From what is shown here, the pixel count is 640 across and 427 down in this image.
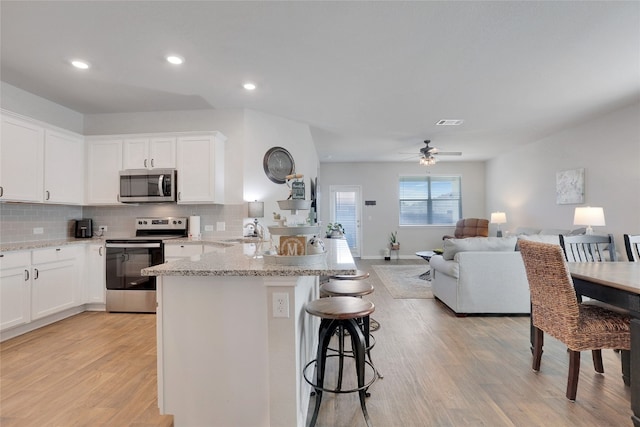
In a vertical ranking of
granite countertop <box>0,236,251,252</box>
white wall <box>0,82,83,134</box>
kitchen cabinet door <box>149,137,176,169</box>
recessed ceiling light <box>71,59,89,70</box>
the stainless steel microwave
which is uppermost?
recessed ceiling light <box>71,59,89,70</box>

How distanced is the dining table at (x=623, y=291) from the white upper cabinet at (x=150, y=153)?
4.21 metres

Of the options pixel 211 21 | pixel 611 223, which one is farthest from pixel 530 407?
pixel 611 223

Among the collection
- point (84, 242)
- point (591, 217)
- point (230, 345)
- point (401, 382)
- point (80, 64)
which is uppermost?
point (80, 64)

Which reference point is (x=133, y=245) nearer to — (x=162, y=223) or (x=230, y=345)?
(x=162, y=223)

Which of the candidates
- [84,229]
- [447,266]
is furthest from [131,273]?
[447,266]

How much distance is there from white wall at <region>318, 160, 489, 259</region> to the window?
0.16 meters

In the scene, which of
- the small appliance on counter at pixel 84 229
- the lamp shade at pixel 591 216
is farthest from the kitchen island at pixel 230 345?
the lamp shade at pixel 591 216

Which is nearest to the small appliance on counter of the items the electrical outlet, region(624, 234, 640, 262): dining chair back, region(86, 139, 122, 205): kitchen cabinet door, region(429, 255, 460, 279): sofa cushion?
region(86, 139, 122, 205): kitchen cabinet door

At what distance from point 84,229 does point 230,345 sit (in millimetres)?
3657

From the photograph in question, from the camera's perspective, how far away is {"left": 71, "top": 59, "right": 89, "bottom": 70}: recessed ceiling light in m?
2.80

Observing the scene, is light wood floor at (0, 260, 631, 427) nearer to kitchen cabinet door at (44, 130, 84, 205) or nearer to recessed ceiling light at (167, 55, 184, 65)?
kitchen cabinet door at (44, 130, 84, 205)

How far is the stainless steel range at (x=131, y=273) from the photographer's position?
365cm

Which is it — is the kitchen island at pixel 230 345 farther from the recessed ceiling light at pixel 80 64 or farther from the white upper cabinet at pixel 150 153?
the white upper cabinet at pixel 150 153

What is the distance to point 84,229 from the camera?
4.05 metres
